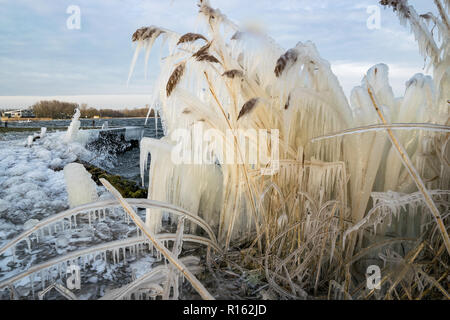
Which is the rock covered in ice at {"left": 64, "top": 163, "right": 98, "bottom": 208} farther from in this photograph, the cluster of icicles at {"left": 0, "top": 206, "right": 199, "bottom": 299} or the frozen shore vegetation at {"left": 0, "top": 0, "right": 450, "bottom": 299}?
the frozen shore vegetation at {"left": 0, "top": 0, "right": 450, "bottom": 299}

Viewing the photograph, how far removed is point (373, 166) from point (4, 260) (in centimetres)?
185

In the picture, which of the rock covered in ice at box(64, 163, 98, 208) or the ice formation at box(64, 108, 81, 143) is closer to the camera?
the rock covered in ice at box(64, 163, 98, 208)

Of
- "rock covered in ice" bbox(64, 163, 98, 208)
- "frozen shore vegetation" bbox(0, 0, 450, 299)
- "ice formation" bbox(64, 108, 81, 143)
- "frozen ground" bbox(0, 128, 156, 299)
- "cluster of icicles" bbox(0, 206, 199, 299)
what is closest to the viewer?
"cluster of icicles" bbox(0, 206, 199, 299)

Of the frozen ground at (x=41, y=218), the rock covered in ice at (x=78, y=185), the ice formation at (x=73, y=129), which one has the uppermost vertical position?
the ice formation at (x=73, y=129)

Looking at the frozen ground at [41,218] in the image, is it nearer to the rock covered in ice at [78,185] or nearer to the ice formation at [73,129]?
the rock covered in ice at [78,185]

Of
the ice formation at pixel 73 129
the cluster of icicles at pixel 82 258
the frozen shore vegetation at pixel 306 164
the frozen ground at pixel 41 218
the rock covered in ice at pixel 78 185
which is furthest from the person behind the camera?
the ice formation at pixel 73 129

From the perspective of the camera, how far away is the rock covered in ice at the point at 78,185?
6.89ft

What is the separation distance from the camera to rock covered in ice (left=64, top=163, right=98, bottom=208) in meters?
2.10

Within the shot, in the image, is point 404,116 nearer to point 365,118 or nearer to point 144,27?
point 365,118

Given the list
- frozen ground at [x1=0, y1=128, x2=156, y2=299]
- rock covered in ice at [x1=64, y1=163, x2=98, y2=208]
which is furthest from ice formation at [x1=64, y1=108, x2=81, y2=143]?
rock covered in ice at [x1=64, y1=163, x2=98, y2=208]

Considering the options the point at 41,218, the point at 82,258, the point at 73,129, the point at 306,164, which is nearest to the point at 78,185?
the point at 41,218

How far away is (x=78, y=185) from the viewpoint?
212 centimetres

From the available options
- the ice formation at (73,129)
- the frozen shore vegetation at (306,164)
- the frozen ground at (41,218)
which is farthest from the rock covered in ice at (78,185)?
Answer: the ice formation at (73,129)
